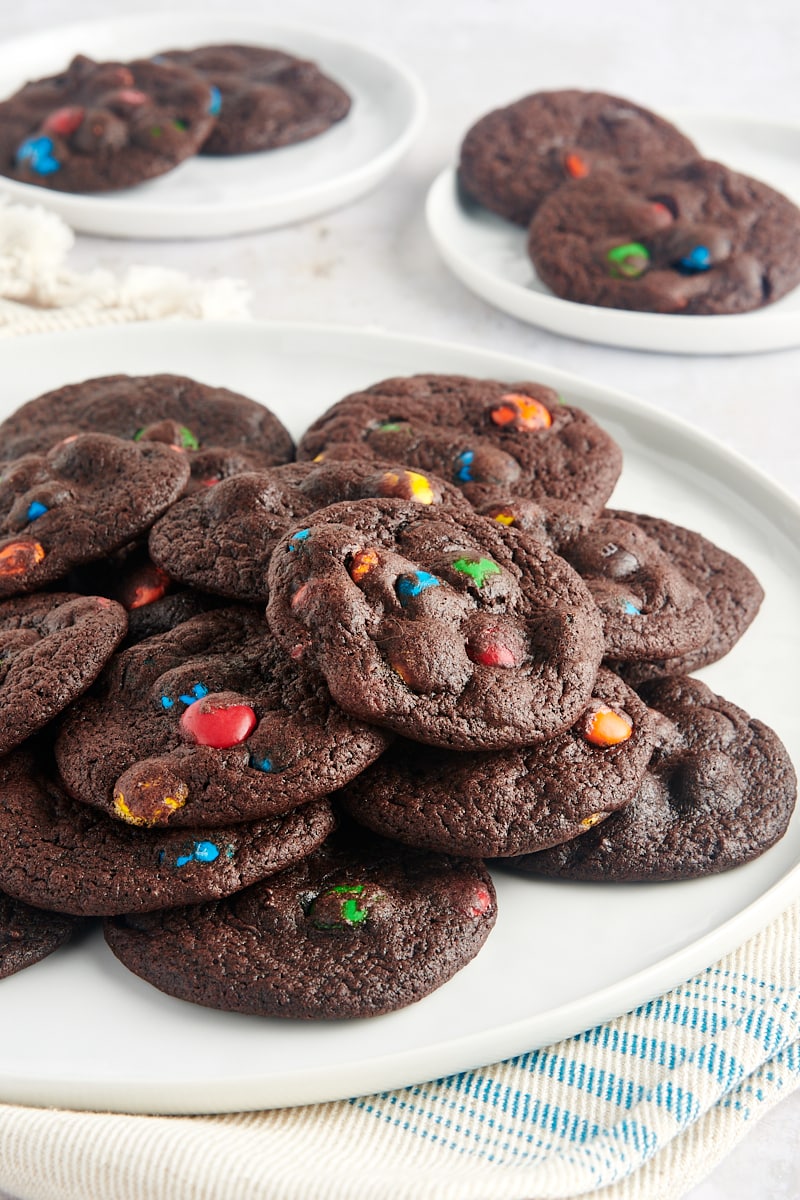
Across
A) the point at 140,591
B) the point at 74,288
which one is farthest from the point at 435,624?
the point at 74,288

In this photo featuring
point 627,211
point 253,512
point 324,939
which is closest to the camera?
point 324,939

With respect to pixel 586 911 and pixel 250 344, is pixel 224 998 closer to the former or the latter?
pixel 586 911

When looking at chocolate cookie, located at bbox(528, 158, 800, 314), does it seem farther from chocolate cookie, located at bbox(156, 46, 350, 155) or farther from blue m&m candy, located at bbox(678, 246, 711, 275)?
chocolate cookie, located at bbox(156, 46, 350, 155)

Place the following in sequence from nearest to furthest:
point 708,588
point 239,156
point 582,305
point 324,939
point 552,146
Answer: point 324,939, point 708,588, point 582,305, point 552,146, point 239,156

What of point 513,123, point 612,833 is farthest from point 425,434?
point 513,123

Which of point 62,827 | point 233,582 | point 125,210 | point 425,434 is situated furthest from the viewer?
point 125,210

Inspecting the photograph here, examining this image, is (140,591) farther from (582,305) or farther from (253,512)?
(582,305)

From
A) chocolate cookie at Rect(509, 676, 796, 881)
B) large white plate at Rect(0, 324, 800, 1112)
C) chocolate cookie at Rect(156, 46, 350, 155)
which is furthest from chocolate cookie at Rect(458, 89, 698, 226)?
chocolate cookie at Rect(509, 676, 796, 881)

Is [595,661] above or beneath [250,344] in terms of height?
above
